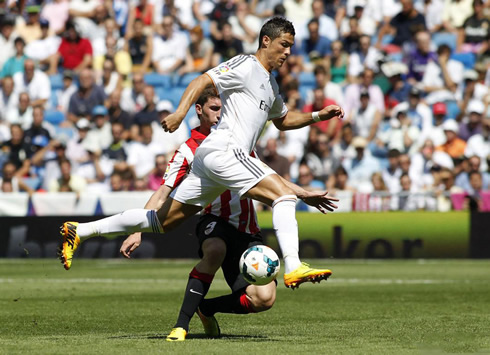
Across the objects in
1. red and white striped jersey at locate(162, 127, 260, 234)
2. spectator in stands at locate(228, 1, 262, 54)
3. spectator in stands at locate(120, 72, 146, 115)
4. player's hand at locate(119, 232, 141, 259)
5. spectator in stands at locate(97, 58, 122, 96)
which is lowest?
player's hand at locate(119, 232, 141, 259)

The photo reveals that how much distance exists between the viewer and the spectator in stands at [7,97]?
75.7ft

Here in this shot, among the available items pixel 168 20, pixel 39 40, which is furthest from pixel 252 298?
pixel 39 40

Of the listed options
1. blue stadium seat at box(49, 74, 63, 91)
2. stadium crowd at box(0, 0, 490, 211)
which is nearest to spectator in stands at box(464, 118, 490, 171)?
stadium crowd at box(0, 0, 490, 211)

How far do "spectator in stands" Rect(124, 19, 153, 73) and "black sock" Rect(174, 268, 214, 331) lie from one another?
16474 mm

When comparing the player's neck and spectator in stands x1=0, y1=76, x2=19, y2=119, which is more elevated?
spectator in stands x1=0, y1=76, x2=19, y2=119

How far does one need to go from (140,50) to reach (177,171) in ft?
52.8

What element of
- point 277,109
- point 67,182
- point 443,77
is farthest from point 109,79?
point 277,109

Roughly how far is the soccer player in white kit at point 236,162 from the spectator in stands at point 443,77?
1407 cm

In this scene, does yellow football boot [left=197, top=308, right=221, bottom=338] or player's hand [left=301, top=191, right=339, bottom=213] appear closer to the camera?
player's hand [left=301, top=191, right=339, bottom=213]

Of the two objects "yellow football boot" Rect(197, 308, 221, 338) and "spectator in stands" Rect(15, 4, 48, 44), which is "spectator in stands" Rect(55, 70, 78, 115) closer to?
"spectator in stands" Rect(15, 4, 48, 44)

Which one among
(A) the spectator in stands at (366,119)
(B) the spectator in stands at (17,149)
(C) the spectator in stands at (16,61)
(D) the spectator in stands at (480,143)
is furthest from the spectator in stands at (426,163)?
(C) the spectator in stands at (16,61)

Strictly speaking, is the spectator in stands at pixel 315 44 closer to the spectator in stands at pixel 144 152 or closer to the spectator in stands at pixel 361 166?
the spectator in stands at pixel 361 166

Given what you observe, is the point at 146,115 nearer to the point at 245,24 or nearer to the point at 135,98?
the point at 135,98

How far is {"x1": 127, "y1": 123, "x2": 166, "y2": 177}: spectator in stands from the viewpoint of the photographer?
2116 cm
